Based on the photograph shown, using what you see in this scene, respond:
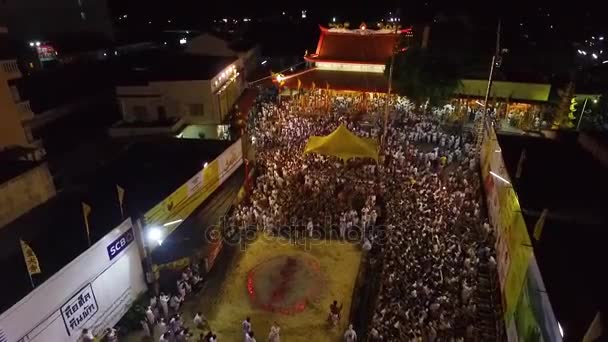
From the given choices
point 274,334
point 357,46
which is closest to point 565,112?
point 357,46

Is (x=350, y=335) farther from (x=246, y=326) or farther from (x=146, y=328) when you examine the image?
(x=146, y=328)

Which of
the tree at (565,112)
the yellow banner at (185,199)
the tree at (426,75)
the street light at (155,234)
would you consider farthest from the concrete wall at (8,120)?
the tree at (565,112)

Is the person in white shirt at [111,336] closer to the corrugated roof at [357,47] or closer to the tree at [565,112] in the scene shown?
the tree at [565,112]

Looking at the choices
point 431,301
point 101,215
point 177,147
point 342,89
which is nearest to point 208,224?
point 101,215

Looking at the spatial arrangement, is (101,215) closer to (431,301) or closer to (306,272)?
(306,272)

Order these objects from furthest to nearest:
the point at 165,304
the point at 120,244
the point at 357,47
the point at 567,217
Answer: the point at 357,47
the point at 165,304
the point at 120,244
the point at 567,217

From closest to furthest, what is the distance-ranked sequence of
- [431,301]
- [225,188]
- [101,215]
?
[431,301], [101,215], [225,188]
